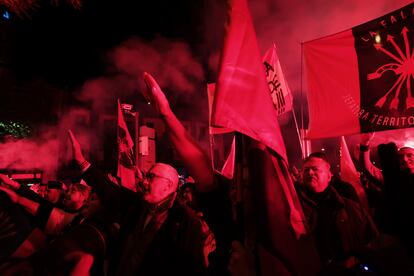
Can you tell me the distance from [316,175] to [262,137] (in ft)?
4.58

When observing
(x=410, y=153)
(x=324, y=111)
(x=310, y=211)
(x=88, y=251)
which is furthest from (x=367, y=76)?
(x=88, y=251)

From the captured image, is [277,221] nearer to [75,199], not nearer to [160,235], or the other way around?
[160,235]

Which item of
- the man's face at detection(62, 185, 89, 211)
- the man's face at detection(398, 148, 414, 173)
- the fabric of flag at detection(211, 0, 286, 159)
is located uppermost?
the fabric of flag at detection(211, 0, 286, 159)

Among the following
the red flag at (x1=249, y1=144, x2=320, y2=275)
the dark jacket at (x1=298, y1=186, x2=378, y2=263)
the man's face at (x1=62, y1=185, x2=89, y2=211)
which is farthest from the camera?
the man's face at (x1=62, y1=185, x2=89, y2=211)

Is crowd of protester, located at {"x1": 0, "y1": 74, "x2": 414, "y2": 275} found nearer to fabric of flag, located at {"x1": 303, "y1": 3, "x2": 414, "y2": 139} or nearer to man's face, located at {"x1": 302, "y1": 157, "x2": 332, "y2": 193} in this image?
man's face, located at {"x1": 302, "y1": 157, "x2": 332, "y2": 193}

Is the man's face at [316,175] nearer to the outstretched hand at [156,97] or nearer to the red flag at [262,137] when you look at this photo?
the red flag at [262,137]

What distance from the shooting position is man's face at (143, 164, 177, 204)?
2.28m

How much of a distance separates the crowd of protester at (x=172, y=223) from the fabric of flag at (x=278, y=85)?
2.28 m

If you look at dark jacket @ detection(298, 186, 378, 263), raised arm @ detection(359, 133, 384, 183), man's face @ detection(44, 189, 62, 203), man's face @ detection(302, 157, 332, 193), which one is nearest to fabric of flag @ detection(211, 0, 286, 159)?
dark jacket @ detection(298, 186, 378, 263)

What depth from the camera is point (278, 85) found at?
17.2 ft

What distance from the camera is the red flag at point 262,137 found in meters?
1.40

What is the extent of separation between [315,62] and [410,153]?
1480mm

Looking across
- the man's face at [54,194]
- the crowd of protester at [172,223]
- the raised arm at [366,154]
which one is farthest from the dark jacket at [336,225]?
the man's face at [54,194]

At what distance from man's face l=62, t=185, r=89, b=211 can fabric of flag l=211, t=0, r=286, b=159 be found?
2.60 meters
